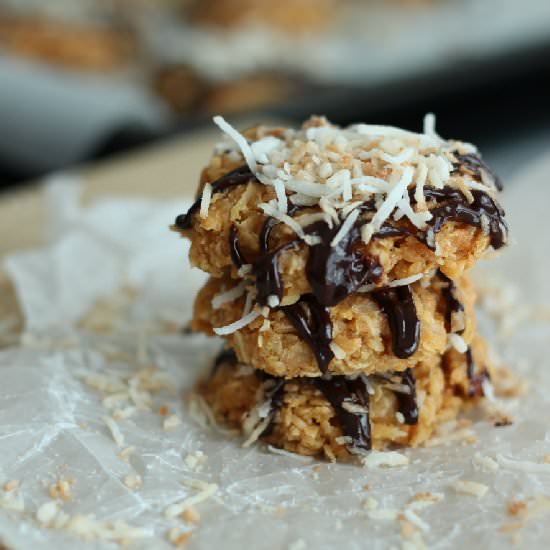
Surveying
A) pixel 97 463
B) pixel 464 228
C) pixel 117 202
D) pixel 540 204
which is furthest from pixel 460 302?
pixel 117 202

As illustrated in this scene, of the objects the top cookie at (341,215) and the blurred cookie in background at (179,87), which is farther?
the blurred cookie in background at (179,87)

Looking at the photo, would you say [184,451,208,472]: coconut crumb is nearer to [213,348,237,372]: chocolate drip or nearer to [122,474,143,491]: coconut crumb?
[122,474,143,491]: coconut crumb

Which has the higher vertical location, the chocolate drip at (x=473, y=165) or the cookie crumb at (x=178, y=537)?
the chocolate drip at (x=473, y=165)

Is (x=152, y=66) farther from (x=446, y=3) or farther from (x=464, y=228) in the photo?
(x=464, y=228)

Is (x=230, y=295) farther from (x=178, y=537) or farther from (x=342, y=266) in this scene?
(x=178, y=537)

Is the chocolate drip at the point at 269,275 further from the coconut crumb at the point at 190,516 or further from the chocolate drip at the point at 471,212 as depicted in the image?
the coconut crumb at the point at 190,516

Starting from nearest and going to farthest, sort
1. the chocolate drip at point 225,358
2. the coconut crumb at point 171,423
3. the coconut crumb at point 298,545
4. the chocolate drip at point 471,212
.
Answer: the coconut crumb at point 298,545 < the chocolate drip at point 471,212 < the coconut crumb at point 171,423 < the chocolate drip at point 225,358

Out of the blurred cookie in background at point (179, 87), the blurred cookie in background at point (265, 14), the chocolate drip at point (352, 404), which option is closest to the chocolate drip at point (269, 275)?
the chocolate drip at point (352, 404)

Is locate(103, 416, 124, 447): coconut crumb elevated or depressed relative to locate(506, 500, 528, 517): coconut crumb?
elevated

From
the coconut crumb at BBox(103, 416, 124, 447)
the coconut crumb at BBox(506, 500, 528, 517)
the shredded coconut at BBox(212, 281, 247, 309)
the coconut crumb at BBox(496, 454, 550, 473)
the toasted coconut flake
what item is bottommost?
the coconut crumb at BBox(506, 500, 528, 517)

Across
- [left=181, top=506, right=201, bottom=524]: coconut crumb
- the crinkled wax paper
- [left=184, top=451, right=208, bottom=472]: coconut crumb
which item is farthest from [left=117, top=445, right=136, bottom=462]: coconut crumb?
[left=181, top=506, right=201, bottom=524]: coconut crumb
